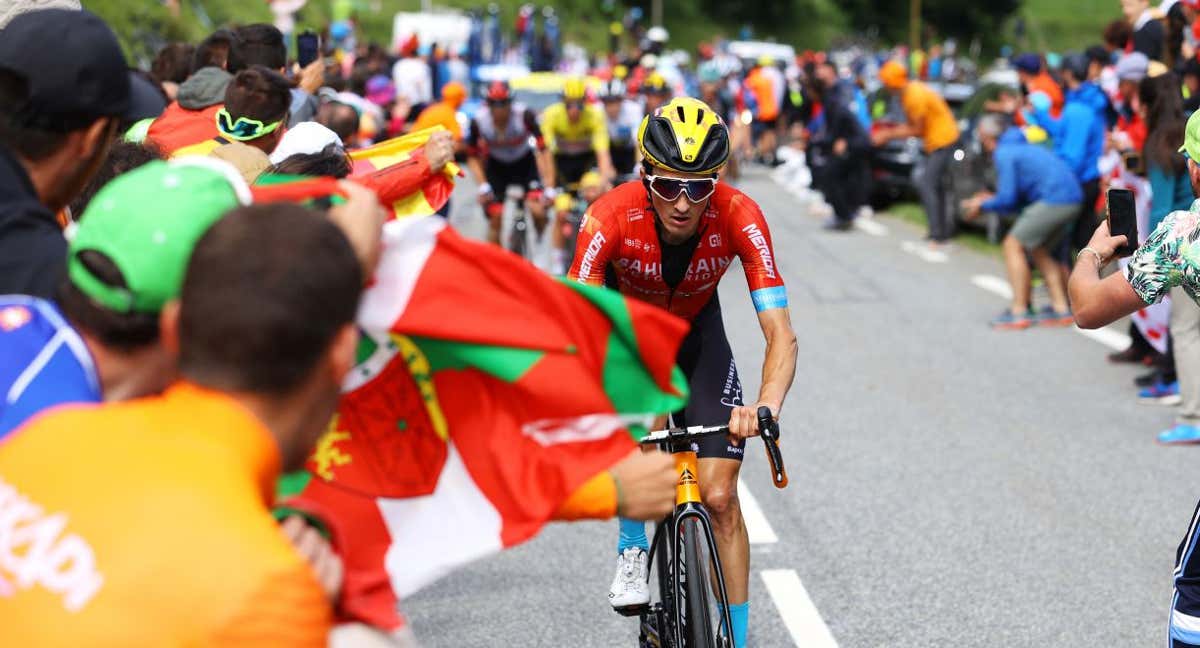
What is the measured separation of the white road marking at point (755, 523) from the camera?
6598mm

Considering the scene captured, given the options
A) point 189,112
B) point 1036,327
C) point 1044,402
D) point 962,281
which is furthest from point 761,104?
point 189,112

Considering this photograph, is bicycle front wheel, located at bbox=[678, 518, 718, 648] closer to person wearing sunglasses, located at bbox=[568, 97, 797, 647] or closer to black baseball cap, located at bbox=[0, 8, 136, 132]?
person wearing sunglasses, located at bbox=[568, 97, 797, 647]

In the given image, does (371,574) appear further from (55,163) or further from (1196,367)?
(1196,367)

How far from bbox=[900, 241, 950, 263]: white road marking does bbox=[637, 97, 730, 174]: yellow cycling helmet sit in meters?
11.0

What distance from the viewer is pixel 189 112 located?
6242 millimetres

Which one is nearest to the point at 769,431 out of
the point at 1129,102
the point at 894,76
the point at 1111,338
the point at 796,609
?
the point at 796,609

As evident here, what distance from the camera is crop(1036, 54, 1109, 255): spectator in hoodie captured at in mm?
12047

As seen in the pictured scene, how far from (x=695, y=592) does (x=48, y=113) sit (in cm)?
257

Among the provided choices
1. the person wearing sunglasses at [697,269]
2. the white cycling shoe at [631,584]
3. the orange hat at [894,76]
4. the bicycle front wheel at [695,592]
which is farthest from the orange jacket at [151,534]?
the orange hat at [894,76]

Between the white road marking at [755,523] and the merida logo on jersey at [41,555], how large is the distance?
15.7 ft

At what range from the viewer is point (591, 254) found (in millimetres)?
4895


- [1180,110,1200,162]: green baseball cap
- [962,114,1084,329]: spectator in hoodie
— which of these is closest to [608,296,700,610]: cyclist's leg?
[1180,110,1200,162]: green baseball cap

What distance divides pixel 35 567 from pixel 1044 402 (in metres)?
8.27

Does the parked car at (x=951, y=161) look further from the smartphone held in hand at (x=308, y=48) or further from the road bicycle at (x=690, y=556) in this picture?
the road bicycle at (x=690, y=556)
